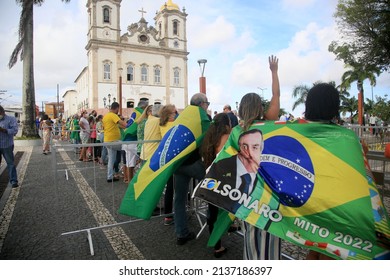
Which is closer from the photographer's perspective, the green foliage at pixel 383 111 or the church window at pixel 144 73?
the green foliage at pixel 383 111

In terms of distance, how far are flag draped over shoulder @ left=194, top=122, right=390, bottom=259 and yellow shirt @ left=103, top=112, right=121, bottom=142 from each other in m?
4.92

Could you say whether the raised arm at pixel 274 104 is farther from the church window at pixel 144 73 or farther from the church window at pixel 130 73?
the church window at pixel 144 73

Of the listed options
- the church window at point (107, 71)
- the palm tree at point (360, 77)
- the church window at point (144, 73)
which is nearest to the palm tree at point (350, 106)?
the palm tree at point (360, 77)

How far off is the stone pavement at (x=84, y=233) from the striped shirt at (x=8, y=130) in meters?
0.94

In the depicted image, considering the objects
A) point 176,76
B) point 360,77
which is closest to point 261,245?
point 360,77

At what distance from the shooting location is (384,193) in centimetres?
273

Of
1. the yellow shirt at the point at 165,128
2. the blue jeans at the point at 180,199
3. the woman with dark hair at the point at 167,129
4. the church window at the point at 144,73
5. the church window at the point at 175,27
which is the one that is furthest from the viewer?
the church window at the point at 175,27

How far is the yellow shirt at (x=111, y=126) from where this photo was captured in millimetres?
6762

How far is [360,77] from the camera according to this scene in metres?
20.1

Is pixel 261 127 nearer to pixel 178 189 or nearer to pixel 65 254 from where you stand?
pixel 178 189

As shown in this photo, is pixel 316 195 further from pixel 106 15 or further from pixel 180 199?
pixel 106 15

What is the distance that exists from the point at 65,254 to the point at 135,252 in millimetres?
730

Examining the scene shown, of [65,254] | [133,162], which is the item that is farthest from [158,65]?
[65,254]

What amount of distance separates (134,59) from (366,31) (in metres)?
33.9
